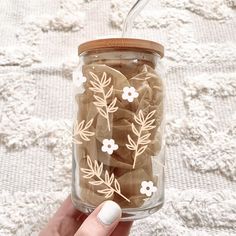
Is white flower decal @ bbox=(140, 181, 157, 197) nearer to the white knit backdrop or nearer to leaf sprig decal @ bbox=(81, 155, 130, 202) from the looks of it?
leaf sprig decal @ bbox=(81, 155, 130, 202)

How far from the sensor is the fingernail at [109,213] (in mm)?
380

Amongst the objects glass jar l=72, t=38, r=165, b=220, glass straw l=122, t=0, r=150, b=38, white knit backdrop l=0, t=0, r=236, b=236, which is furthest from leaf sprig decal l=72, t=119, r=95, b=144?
white knit backdrop l=0, t=0, r=236, b=236

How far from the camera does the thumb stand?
1.25 ft

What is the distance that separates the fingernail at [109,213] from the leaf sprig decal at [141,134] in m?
0.05

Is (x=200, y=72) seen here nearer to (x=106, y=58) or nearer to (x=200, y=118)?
(x=200, y=118)

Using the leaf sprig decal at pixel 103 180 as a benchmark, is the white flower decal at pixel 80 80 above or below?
above

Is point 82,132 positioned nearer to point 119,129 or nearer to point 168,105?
point 119,129

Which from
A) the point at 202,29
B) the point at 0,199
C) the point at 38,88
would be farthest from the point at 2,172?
the point at 202,29

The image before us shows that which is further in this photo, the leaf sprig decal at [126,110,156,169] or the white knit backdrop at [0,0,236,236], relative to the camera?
the white knit backdrop at [0,0,236,236]

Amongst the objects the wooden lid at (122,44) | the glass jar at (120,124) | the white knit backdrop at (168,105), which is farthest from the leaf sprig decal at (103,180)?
the white knit backdrop at (168,105)

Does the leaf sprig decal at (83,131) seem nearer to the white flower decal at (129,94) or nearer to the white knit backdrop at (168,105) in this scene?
the white flower decal at (129,94)

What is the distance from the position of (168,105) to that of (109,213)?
32 centimetres

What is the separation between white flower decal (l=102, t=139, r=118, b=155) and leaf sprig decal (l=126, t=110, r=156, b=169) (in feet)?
0.04

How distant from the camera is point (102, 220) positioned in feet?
1.27
